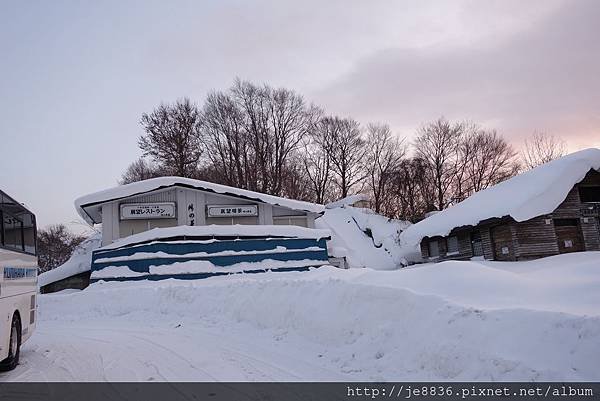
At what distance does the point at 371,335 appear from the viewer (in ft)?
27.7

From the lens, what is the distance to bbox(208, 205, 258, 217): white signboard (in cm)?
3061

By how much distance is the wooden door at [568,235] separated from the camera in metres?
30.2

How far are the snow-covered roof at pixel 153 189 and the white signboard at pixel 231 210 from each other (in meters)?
0.62

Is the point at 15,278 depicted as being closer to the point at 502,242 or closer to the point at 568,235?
the point at 502,242

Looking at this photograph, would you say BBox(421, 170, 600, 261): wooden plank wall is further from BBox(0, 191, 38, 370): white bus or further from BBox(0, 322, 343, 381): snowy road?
BBox(0, 191, 38, 370): white bus

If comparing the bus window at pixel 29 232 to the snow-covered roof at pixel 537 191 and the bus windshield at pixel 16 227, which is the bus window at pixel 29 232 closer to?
the bus windshield at pixel 16 227

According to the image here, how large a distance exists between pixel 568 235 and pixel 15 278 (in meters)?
29.8

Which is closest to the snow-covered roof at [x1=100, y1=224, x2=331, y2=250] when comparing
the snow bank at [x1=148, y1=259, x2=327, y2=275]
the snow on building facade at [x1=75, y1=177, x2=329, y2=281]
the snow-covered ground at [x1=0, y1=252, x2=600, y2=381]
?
the snow on building facade at [x1=75, y1=177, x2=329, y2=281]

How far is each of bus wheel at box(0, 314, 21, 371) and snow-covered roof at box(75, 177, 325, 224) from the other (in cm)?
1951

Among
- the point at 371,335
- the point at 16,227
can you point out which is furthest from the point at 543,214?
the point at 16,227

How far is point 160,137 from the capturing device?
52.8 meters

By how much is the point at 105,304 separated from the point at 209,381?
13.2 m

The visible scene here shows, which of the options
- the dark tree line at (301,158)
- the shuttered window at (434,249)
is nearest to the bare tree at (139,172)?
the dark tree line at (301,158)

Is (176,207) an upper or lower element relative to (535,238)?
upper
